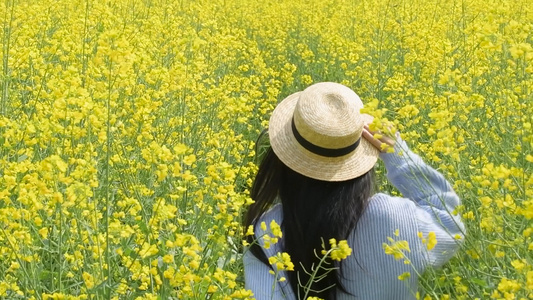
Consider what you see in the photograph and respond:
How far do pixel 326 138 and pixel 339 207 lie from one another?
0.16 metres

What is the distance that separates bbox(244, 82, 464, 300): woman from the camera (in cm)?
182

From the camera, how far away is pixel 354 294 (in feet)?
6.38

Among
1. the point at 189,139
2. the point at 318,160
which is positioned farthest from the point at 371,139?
the point at 189,139

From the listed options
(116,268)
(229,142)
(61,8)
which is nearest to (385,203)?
(116,268)

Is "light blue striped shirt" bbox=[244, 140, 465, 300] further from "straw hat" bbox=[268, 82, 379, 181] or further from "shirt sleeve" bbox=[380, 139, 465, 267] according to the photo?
"straw hat" bbox=[268, 82, 379, 181]

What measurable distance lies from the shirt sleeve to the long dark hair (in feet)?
0.37

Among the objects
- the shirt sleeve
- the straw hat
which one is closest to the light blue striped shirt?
the shirt sleeve

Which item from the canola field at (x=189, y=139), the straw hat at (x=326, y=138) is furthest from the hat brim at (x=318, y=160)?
the canola field at (x=189, y=139)

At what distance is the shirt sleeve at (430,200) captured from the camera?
6.07ft

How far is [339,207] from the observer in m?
1.84

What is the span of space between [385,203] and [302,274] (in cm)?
26

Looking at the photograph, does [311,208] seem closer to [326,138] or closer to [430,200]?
[326,138]

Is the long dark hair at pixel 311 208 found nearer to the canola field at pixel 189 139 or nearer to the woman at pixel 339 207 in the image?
the woman at pixel 339 207

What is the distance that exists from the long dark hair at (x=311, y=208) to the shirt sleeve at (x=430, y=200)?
11 cm
